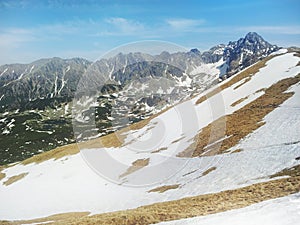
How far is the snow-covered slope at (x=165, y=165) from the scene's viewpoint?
3453 centimetres

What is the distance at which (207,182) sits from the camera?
34.0 m

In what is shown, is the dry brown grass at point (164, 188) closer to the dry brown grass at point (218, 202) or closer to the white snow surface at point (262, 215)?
the dry brown grass at point (218, 202)

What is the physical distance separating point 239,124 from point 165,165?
13535 millimetres

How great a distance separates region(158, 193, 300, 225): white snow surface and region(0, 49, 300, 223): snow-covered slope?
8.58 meters

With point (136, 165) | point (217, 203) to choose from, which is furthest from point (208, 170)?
point (136, 165)

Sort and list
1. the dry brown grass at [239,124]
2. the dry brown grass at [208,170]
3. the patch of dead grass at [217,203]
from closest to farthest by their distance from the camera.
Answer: the patch of dead grass at [217,203]
the dry brown grass at [208,170]
the dry brown grass at [239,124]

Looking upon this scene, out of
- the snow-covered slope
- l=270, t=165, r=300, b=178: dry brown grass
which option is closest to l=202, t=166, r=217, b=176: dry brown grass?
the snow-covered slope

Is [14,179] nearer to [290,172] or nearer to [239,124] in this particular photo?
[239,124]

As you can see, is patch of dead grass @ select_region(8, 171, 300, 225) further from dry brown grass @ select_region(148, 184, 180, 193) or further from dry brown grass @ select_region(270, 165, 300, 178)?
dry brown grass @ select_region(148, 184, 180, 193)

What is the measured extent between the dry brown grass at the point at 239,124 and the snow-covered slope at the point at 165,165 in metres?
1.49

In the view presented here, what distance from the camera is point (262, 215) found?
18.5 m

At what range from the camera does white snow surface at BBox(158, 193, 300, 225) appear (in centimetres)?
1723

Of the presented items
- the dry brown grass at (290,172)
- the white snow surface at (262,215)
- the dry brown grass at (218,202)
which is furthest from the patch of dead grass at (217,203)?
the white snow surface at (262,215)

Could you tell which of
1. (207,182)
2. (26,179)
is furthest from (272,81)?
(26,179)
